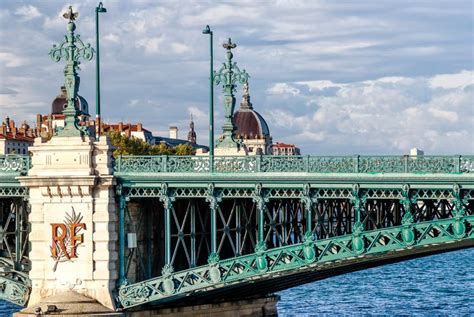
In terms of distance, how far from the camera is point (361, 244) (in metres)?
55.0

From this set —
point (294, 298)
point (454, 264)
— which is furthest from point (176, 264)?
point (454, 264)

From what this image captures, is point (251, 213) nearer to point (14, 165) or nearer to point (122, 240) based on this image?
point (122, 240)

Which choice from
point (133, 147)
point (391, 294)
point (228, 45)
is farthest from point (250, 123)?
point (228, 45)

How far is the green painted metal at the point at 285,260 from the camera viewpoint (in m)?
54.2

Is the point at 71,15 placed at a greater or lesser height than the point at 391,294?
greater

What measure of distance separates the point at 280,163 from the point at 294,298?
39.8m

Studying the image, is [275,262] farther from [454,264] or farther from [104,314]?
[454,264]

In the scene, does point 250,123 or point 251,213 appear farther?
point 250,123

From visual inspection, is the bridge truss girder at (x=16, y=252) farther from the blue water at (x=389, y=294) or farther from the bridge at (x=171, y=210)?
the blue water at (x=389, y=294)

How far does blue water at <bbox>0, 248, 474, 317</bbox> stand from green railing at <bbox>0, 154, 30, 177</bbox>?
25031 millimetres

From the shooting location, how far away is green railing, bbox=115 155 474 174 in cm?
5397

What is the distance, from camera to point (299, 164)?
5588 centimetres

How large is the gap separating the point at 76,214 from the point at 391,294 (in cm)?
A: 4597

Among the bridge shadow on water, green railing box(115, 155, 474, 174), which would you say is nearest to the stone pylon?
green railing box(115, 155, 474, 174)
